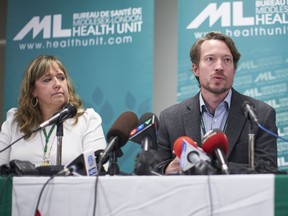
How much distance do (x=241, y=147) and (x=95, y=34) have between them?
1.86 metres

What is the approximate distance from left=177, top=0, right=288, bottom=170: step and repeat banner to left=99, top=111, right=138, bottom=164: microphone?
1734 millimetres

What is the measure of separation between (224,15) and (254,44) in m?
0.31

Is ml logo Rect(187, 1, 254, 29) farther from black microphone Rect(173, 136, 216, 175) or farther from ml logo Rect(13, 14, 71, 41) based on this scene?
black microphone Rect(173, 136, 216, 175)

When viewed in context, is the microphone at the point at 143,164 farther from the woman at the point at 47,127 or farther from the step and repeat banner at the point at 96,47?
the step and repeat banner at the point at 96,47

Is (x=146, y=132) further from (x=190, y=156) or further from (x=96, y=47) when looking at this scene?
(x=96, y=47)

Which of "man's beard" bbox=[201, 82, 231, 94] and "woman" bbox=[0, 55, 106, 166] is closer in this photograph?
"man's beard" bbox=[201, 82, 231, 94]

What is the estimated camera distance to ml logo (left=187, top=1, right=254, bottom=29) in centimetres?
351

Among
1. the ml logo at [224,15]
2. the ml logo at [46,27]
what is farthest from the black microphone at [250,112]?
the ml logo at [46,27]

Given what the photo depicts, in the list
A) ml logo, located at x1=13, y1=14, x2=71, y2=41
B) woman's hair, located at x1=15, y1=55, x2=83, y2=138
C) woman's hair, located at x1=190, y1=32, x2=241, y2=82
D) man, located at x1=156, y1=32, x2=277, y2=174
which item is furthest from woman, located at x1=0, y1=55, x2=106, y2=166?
ml logo, located at x1=13, y1=14, x2=71, y2=41

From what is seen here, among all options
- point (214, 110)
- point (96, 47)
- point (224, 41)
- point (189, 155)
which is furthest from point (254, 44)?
point (189, 155)

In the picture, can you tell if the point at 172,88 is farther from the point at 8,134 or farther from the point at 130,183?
the point at 130,183

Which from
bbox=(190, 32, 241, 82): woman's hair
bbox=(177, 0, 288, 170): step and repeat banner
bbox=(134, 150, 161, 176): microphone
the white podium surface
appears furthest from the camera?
bbox=(177, 0, 288, 170): step and repeat banner

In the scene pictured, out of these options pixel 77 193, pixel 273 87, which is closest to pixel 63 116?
pixel 77 193

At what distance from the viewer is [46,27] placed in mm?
3963
